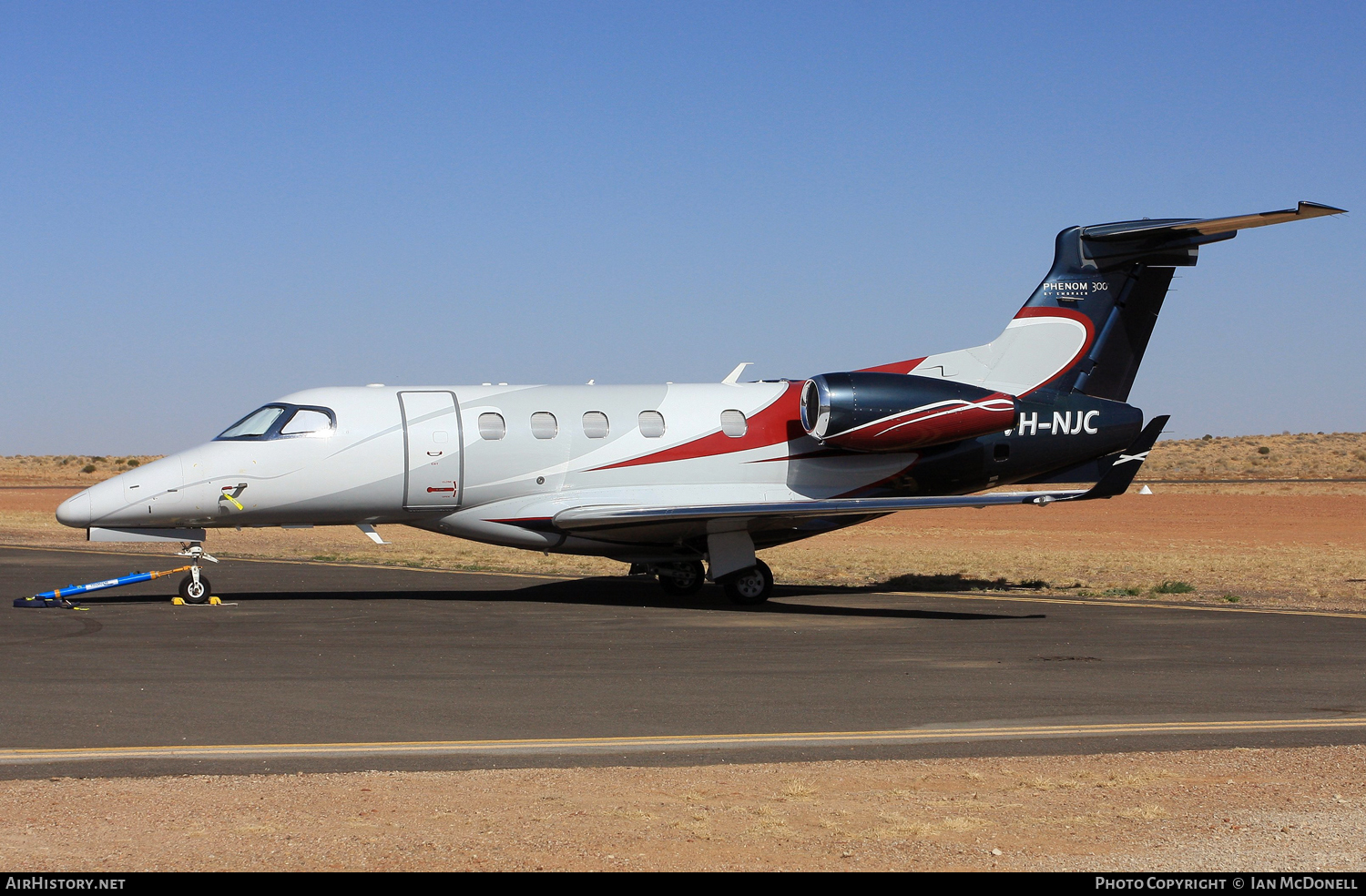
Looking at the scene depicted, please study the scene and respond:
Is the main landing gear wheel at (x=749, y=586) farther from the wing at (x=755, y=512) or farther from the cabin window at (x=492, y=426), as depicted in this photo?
the cabin window at (x=492, y=426)

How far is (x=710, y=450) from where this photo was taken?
67.6 ft

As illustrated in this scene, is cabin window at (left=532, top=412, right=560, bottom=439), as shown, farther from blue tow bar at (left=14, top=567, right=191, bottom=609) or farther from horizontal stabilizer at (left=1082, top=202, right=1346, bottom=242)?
horizontal stabilizer at (left=1082, top=202, right=1346, bottom=242)

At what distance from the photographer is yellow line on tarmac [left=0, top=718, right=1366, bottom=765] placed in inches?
344

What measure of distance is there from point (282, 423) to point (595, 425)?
4.81 meters

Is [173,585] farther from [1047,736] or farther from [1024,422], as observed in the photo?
[1047,736]

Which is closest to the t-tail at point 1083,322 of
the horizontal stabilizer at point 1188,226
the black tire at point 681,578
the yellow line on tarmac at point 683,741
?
the horizontal stabilizer at point 1188,226

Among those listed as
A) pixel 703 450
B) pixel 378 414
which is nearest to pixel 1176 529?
pixel 703 450

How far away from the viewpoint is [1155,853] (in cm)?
623

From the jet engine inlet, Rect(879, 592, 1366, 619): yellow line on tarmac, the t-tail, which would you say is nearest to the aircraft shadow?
Rect(879, 592, 1366, 619): yellow line on tarmac

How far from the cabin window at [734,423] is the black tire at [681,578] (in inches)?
89.8

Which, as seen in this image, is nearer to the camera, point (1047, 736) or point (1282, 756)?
point (1282, 756)

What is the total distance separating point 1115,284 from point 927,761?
623 inches

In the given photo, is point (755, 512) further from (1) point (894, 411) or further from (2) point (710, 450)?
(1) point (894, 411)

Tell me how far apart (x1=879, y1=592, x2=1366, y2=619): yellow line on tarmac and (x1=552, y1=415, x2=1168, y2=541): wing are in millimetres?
2081
